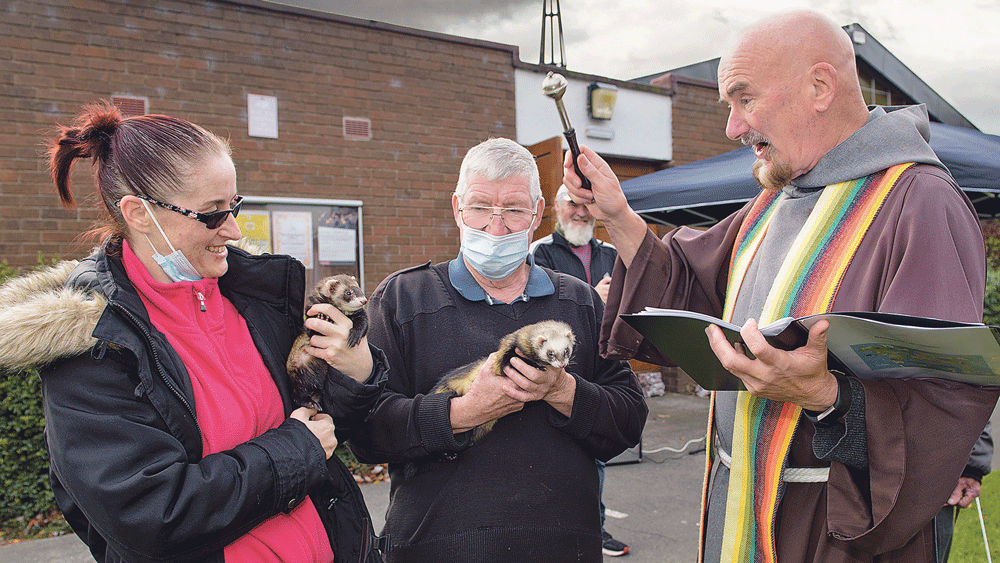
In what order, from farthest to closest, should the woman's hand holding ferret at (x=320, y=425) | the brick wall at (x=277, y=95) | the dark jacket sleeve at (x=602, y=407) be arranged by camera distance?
the brick wall at (x=277, y=95), the dark jacket sleeve at (x=602, y=407), the woman's hand holding ferret at (x=320, y=425)

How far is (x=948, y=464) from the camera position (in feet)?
5.19

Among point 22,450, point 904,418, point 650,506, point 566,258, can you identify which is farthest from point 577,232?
point 22,450

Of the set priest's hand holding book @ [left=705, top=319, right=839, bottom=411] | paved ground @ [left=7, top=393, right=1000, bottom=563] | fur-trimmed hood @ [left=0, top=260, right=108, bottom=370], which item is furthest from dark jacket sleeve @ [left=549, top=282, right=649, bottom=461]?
paved ground @ [left=7, top=393, right=1000, bottom=563]

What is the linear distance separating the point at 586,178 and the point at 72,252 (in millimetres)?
5923

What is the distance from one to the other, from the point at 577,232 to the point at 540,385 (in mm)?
3354

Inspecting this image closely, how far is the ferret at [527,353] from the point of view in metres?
2.11

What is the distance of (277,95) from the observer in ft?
22.7

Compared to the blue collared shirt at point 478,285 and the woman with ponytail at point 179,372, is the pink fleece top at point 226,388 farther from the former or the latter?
the blue collared shirt at point 478,285

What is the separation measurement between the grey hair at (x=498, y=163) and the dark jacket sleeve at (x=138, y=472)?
127cm

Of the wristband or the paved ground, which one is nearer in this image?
the wristband

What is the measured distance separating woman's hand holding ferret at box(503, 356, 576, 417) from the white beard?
3163mm

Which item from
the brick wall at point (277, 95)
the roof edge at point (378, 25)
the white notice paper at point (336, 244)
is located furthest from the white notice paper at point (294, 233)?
the roof edge at point (378, 25)

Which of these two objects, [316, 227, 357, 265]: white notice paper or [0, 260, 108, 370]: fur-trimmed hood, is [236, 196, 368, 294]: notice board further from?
[0, 260, 108, 370]: fur-trimmed hood

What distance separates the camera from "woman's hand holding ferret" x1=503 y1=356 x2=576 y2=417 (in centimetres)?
203
